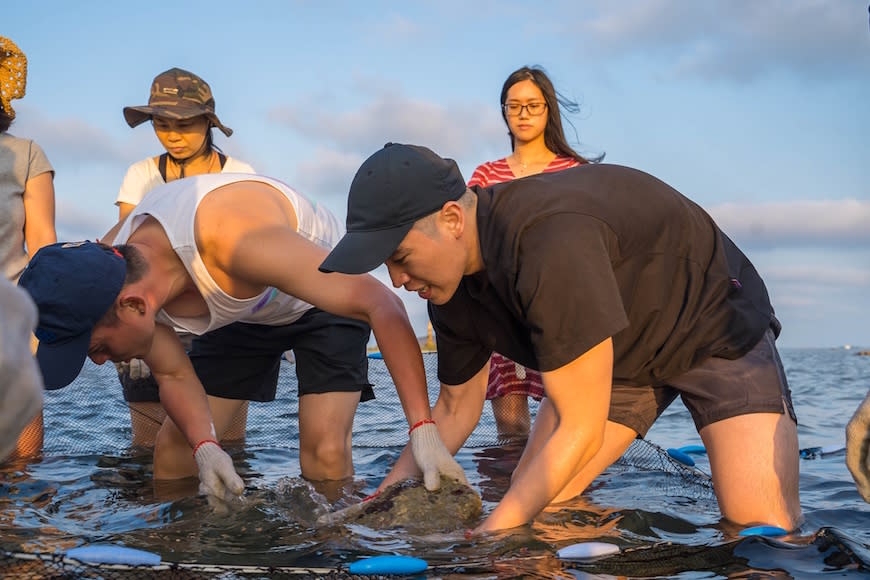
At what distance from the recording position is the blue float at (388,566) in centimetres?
265

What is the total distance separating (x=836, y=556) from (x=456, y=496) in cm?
131

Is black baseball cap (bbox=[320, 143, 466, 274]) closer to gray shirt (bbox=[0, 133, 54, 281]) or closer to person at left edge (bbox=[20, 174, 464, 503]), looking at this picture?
person at left edge (bbox=[20, 174, 464, 503])

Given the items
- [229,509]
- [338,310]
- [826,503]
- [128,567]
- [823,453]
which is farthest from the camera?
[823,453]

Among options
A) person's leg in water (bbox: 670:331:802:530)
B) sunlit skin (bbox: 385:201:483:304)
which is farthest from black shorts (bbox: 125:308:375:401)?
person's leg in water (bbox: 670:331:802:530)

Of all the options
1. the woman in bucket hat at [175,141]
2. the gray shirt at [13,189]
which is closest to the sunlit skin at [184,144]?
the woman in bucket hat at [175,141]

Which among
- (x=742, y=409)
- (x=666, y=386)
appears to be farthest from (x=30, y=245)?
(x=742, y=409)

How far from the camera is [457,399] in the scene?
11.6 feet

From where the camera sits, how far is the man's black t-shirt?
8.39 feet

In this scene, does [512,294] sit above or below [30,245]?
below

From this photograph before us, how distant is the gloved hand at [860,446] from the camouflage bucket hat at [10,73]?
441cm

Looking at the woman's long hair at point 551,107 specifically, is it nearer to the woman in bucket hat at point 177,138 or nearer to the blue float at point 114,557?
the woman in bucket hat at point 177,138

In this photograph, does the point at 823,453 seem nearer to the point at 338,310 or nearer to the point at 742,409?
the point at 742,409

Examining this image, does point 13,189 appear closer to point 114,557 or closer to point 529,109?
point 114,557

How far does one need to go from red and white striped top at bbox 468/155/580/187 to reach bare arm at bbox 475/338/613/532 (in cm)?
277
